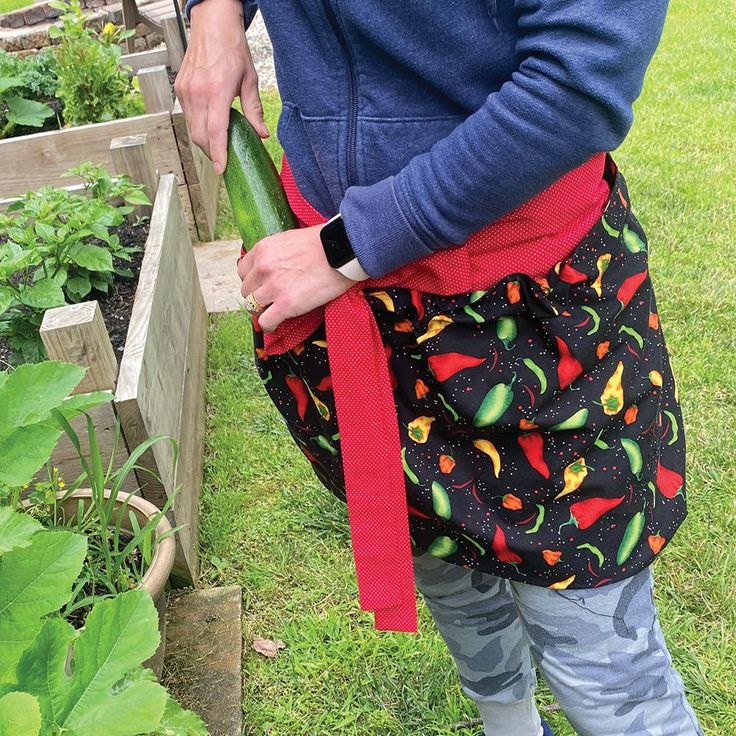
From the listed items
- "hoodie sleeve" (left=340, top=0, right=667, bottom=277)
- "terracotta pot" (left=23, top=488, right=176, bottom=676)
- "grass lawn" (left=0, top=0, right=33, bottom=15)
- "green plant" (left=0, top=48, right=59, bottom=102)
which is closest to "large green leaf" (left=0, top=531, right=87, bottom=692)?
"hoodie sleeve" (left=340, top=0, right=667, bottom=277)

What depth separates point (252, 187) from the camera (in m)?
1.44

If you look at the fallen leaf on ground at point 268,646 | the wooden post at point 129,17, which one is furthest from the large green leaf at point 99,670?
the wooden post at point 129,17

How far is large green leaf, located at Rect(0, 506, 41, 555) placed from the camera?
124cm

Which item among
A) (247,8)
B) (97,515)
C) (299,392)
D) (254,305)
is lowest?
(97,515)

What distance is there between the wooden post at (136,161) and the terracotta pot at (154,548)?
1517 mm

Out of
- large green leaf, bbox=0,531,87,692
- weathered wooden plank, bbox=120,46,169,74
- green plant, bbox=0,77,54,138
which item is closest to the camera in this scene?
large green leaf, bbox=0,531,87,692

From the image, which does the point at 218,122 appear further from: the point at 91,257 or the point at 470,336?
the point at 91,257

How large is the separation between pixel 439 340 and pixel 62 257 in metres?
1.99

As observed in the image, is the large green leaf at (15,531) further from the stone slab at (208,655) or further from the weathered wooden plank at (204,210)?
the weathered wooden plank at (204,210)

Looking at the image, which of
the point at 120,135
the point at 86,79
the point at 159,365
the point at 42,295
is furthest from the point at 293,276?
the point at 86,79

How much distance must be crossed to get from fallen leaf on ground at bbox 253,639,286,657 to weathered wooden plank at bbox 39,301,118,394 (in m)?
0.93

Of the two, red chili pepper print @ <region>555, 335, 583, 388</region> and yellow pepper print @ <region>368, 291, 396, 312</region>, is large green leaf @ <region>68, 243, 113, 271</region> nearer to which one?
yellow pepper print @ <region>368, 291, 396, 312</region>

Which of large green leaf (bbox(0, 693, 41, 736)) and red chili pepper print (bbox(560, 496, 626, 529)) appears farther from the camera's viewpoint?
red chili pepper print (bbox(560, 496, 626, 529))

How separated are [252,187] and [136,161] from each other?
7.08 ft
